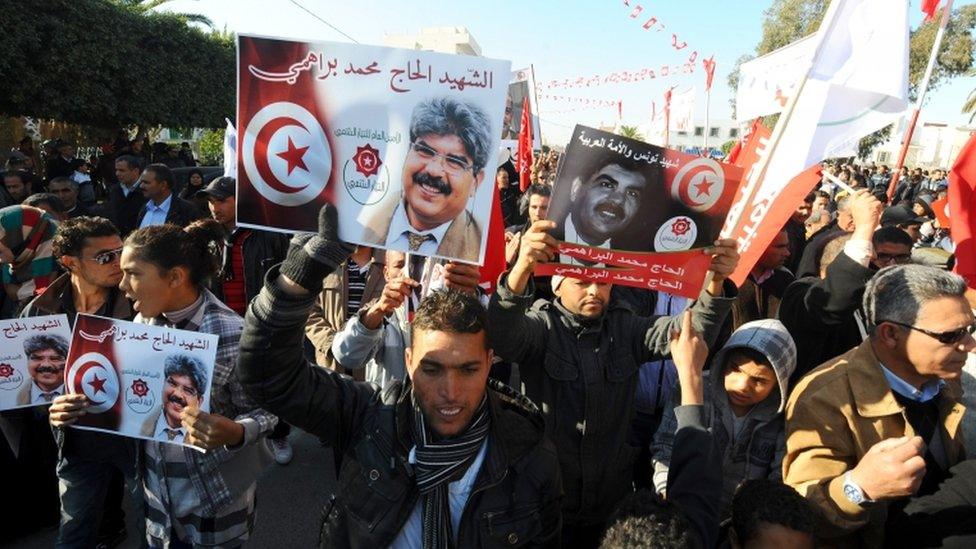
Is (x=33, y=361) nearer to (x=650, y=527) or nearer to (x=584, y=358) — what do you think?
(x=584, y=358)

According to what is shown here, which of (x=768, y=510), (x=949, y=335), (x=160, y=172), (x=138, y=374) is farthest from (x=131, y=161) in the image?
(x=949, y=335)

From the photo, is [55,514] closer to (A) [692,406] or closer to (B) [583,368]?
(B) [583,368]

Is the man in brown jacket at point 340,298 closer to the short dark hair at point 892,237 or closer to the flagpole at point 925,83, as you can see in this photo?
the short dark hair at point 892,237

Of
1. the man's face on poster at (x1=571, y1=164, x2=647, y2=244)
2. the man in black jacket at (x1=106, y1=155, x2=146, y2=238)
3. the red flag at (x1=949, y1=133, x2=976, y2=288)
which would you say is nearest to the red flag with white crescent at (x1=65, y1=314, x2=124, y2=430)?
the man's face on poster at (x1=571, y1=164, x2=647, y2=244)

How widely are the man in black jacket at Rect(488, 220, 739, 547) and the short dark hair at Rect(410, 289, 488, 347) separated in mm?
411

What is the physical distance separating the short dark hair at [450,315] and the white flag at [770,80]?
2768 mm

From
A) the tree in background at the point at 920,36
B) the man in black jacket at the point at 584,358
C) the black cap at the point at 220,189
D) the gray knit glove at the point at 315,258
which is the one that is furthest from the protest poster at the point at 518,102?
the tree in background at the point at 920,36

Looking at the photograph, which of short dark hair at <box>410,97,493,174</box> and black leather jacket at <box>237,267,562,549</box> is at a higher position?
short dark hair at <box>410,97,493,174</box>

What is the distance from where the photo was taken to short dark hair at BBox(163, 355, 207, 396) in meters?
2.09

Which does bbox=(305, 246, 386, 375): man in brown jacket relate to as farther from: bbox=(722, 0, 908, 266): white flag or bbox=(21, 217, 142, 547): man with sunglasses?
bbox=(722, 0, 908, 266): white flag

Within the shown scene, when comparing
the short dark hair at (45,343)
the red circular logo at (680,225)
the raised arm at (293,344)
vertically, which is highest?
the red circular logo at (680,225)

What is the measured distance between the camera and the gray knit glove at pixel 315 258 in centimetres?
154

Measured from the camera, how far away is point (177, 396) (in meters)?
2.12

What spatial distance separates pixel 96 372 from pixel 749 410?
2.46m
